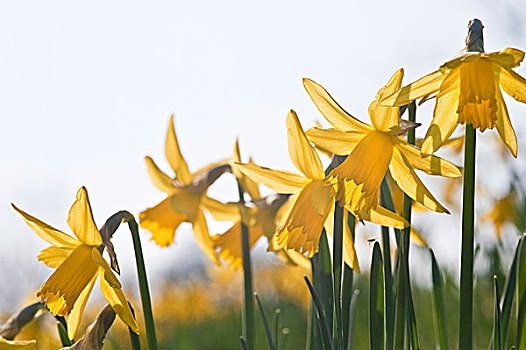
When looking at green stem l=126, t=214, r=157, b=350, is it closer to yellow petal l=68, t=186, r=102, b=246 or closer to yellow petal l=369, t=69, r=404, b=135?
yellow petal l=68, t=186, r=102, b=246

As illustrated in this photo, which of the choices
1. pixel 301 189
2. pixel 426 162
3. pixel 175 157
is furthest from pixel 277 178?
pixel 175 157

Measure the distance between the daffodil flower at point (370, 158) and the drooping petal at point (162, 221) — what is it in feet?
2.14

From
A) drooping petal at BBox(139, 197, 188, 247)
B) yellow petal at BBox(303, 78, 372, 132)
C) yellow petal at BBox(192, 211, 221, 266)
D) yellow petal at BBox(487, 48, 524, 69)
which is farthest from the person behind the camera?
yellow petal at BBox(192, 211, 221, 266)

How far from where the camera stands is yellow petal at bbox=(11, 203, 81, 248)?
1065mm

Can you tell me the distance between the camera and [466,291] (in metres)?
0.92

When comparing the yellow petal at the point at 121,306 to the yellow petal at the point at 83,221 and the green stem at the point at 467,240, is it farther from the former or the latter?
the green stem at the point at 467,240

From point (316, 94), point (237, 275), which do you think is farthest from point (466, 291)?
point (237, 275)

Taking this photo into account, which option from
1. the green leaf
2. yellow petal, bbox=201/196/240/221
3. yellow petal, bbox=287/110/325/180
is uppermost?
yellow petal, bbox=287/110/325/180

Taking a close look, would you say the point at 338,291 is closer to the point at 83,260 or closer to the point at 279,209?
the point at 279,209

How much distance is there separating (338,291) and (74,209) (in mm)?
457

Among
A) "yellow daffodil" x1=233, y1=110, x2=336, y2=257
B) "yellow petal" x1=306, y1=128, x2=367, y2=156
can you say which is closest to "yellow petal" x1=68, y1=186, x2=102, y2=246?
"yellow daffodil" x1=233, y1=110, x2=336, y2=257

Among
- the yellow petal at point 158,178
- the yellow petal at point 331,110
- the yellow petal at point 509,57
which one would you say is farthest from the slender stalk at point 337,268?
the yellow petal at point 158,178

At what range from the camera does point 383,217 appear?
106 cm

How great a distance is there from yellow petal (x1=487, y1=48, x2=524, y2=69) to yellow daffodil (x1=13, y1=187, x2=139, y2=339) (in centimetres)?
61
